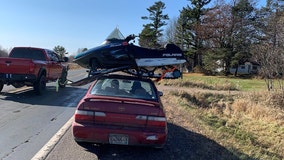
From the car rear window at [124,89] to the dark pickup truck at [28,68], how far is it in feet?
25.2

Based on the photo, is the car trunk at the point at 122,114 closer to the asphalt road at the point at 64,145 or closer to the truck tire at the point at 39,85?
the asphalt road at the point at 64,145

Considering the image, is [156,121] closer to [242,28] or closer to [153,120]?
[153,120]

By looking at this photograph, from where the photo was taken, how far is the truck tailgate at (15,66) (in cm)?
1327

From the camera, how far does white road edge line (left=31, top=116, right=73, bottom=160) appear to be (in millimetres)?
5656

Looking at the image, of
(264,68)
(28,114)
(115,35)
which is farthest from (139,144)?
(264,68)

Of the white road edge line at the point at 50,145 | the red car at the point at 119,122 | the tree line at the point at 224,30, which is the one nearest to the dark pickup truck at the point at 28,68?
the white road edge line at the point at 50,145

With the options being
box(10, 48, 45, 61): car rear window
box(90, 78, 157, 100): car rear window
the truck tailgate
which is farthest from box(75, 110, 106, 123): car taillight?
box(10, 48, 45, 61): car rear window

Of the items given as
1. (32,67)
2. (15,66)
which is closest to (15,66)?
(15,66)

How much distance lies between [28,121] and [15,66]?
17.7 feet

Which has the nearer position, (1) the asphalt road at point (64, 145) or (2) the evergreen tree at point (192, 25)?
(1) the asphalt road at point (64, 145)

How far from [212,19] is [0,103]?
48507mm

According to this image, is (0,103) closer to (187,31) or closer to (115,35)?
(115,35)

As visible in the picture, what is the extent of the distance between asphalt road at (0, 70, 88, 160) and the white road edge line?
0.09 m

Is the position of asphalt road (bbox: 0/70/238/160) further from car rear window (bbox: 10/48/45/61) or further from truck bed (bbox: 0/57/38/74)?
car rear window (bbox: 10/48/45/61)
